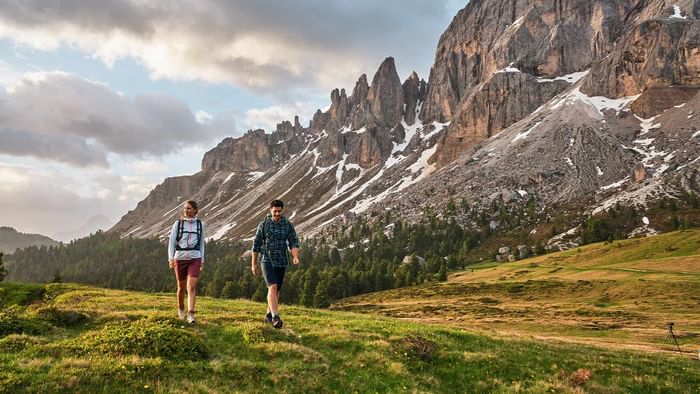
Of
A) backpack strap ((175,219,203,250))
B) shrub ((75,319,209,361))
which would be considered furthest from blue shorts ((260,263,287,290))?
shrub ((75,319,209,361))

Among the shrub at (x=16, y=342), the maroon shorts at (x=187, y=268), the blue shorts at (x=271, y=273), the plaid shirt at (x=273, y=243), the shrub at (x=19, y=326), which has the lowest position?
the shrub at (x=16, y=342)

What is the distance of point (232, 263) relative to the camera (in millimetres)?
171125

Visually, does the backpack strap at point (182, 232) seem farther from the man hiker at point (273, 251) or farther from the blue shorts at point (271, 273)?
the blue shorts at point (271, 273)

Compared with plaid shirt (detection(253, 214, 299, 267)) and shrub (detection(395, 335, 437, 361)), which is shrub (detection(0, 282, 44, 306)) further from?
shrub (detection(395, 335, 437, 361))

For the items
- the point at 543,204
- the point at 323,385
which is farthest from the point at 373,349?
the point at 543,204

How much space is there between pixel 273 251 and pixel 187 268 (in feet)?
10.5

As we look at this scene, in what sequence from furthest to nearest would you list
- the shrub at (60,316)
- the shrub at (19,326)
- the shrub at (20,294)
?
1. the shrub at (20,294)
2. the shrub at (60,316)
3. the shrub at (19,326)

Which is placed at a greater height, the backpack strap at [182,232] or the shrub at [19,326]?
the backpack strap at [182,232]

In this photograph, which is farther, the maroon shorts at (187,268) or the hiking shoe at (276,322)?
the hiking shoe at (276,322)

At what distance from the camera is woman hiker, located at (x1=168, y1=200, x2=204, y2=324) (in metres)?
15.3

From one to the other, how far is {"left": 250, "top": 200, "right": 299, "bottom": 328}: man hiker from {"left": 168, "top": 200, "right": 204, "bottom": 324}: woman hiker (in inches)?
81.4

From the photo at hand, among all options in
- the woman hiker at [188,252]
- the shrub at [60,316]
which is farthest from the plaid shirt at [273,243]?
the shrub at [60,316]

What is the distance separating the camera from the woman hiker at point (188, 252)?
15316 millimetres

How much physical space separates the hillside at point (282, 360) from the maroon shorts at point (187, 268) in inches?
63.4
